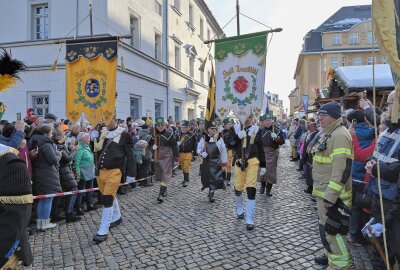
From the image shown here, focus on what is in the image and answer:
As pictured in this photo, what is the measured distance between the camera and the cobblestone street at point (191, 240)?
4.73 meters

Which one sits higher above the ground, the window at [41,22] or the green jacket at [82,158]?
the window at [41,22]

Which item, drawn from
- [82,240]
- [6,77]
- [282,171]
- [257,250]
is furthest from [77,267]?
[282,171]

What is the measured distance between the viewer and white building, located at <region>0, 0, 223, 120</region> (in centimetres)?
1416

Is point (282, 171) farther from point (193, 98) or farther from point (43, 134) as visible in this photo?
point (193, 98)

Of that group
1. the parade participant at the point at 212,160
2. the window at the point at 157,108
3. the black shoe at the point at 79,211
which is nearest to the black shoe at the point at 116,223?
the black shoe at the point at 79,211

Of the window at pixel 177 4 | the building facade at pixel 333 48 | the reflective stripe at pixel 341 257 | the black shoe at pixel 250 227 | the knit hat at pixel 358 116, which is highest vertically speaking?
the building facade at pixel 333 48

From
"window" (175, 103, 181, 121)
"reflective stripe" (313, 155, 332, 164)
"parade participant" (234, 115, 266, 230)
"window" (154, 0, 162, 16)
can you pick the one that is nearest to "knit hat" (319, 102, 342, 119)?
"reflective stripe" (313, 155, 332, 164)

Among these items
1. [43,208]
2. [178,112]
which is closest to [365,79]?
[43,208]

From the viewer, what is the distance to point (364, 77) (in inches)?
387

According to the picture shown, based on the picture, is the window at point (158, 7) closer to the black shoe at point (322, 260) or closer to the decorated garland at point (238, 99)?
the decorated garland at point (238, 99)

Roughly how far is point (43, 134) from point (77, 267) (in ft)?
9.43

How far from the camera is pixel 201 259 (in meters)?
4.82

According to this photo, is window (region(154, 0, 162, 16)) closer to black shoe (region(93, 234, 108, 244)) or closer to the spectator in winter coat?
the spectator in winter coat

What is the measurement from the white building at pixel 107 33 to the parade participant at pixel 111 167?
495 cm
